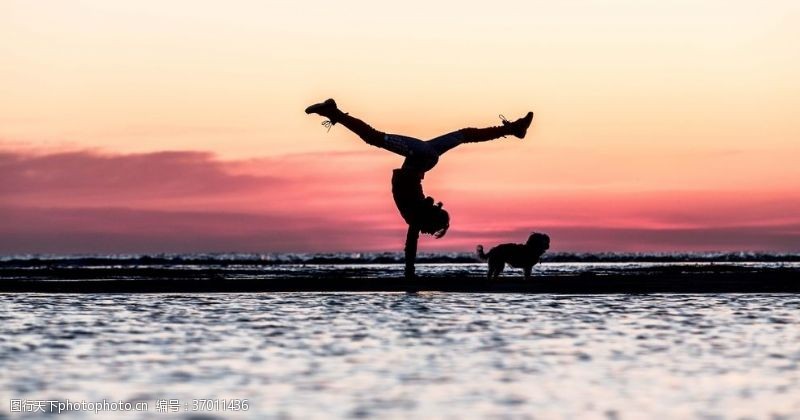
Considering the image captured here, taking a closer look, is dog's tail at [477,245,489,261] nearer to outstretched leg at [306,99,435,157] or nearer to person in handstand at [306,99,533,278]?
person in handstand at [306,99,533,278]

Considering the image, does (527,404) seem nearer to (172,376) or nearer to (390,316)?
(172,376)

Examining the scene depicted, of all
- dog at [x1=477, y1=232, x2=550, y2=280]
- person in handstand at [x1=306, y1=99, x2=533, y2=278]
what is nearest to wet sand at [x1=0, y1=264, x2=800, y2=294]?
dog at [x1=477, y1=232, x2=550, y2=280]

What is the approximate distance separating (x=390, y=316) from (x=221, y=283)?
979 centimetres

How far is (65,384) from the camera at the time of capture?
12719 millimetres

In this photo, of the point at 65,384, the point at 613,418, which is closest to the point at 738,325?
the point at 613,418

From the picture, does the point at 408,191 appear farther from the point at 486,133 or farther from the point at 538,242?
the point at 538,242

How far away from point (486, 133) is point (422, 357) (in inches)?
507

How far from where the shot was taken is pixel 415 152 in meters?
26.2

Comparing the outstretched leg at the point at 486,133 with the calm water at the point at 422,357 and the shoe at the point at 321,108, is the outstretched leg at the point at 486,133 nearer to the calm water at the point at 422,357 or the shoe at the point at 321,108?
the shoe at the point at 321,108

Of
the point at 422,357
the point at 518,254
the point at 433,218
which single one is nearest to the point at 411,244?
the point at 433,218

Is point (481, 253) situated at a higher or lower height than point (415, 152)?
lower

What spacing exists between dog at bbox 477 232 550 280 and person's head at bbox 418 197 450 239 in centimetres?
231

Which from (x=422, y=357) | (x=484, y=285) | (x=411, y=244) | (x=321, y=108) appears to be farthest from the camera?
(x=411, y=244)

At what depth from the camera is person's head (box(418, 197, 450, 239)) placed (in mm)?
26531
